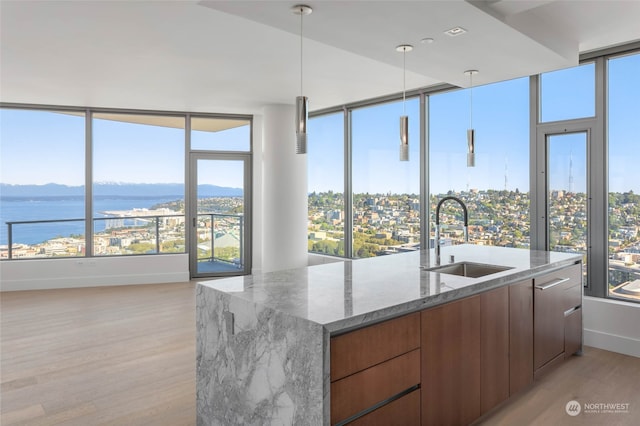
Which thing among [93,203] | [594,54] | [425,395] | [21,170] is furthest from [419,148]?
[21,170]

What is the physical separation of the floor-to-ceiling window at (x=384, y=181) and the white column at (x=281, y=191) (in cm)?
89

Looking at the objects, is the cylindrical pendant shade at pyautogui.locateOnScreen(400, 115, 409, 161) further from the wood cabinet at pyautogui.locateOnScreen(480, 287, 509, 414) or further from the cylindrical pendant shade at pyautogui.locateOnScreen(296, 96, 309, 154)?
the wood cabinet at pyautogui.locateOnScreen(480, 287, 509, 414)

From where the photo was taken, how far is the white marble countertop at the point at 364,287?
6.40 feet

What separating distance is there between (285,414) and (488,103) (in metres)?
4.22

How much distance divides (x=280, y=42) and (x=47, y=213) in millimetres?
5027

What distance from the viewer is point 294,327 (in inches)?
73.7

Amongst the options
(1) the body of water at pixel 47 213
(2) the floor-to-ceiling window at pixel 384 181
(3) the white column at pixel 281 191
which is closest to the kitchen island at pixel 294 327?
(2) the floor-to-ceiling window at pixel 384 181

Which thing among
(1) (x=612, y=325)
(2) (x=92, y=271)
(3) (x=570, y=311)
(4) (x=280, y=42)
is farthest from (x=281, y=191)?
(1) (x=612, y=325)

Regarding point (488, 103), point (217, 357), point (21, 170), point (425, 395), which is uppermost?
point (488, 103)

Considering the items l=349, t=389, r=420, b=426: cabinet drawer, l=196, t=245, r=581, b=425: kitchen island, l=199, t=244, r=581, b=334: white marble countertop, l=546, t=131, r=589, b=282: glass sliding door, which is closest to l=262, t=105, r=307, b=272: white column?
l=199, t=244, r=581, b=334: white marble countertop

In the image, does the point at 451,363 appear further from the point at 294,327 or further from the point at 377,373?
the point at 294,327

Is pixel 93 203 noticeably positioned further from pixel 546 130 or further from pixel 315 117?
pixel 546 130

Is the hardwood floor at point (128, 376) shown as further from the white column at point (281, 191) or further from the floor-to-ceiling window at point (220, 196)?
the floor-to-ceiling window at point (220, 196)

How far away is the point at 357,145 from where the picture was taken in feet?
21.6
